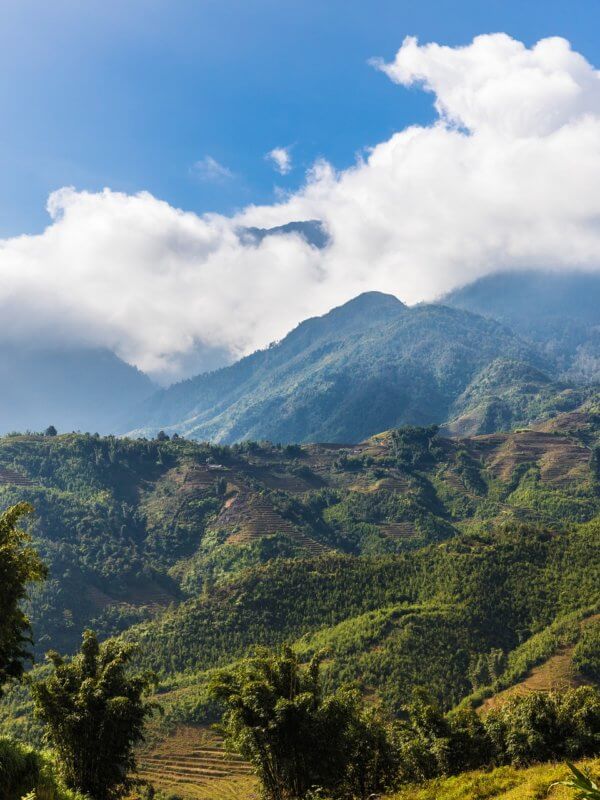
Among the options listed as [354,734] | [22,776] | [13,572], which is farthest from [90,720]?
[354,734]

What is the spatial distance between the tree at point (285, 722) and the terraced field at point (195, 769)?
2105 inches

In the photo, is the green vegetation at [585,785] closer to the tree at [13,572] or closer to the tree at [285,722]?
the tree at [13,572]

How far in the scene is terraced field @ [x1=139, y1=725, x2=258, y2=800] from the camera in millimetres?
78812

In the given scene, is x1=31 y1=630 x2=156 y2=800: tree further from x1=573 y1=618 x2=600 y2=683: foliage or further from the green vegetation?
x1=573 y1=618 x2=600 y2=683: foliage

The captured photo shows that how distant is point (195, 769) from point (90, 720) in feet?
227

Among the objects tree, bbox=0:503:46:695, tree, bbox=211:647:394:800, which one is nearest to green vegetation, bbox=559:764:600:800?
tree, bbox=0:503:46:695

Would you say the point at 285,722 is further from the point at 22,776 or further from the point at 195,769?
the point at 195,769

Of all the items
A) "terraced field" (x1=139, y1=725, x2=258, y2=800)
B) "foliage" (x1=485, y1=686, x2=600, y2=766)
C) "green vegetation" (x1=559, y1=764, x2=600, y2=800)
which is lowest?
"terraced field" (x1=139, y1=725, x2=258, y2=800)

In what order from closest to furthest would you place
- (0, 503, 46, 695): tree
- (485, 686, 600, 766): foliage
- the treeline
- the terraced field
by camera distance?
(0, 503, 46, 695): tree
the treeline
(485, 686, 600, 766): foliage
the terraced field

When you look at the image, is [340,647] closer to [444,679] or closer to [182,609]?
[444,679]

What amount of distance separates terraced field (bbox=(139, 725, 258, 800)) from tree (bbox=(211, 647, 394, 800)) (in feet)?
175

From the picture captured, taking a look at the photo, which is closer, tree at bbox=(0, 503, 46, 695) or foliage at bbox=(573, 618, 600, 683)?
tree at bbox=(0, 503, 46, 695)

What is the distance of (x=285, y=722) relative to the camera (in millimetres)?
30703

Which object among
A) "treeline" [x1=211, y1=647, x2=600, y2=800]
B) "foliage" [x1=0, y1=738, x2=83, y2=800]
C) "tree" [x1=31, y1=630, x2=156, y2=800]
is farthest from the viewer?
"treeline" [x1=211, y1=647, x2=600, y2=800]
